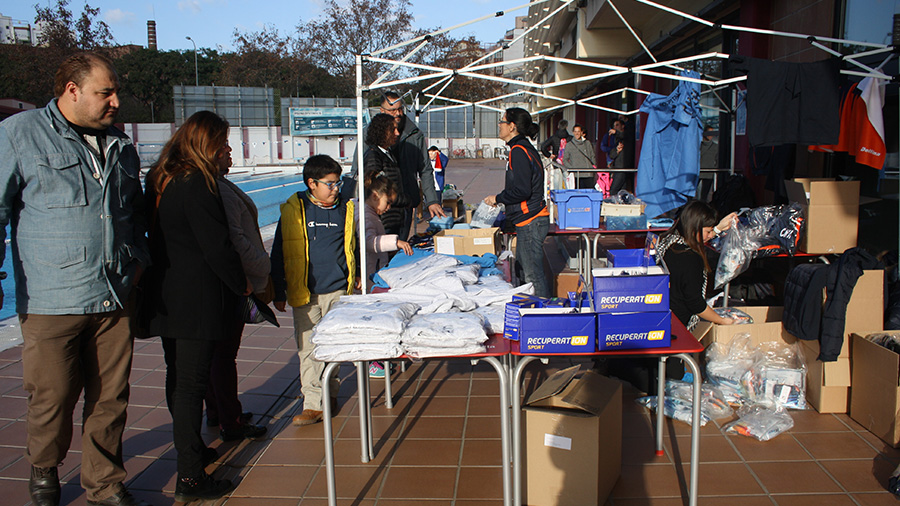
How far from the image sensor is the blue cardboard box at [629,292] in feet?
8.95

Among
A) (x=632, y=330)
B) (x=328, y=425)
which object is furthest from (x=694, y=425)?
(x=328, y=425)

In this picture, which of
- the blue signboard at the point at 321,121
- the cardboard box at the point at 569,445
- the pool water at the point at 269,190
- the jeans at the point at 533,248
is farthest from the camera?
the blue signboard at the point at 321,121

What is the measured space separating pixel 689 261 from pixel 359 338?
2.32 metres

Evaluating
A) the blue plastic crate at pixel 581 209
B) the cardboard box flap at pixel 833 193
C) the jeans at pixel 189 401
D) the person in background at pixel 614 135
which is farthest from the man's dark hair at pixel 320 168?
the person in background at pixel 614 135

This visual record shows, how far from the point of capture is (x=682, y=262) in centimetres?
Answer: 404

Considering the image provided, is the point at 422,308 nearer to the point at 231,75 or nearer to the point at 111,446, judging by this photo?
the point at 111,446

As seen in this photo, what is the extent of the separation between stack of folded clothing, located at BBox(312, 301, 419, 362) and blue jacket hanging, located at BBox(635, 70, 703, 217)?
4682mm

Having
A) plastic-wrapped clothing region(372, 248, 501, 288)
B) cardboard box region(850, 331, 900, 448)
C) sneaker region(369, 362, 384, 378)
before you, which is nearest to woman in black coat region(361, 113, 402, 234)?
plastic-wrapped clothing region(372, 248, 501, 288)

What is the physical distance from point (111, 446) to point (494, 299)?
1.96 meters

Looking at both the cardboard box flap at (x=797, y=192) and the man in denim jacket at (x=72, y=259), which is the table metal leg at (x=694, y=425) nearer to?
the man in denim jacket at (x=72, y=259)

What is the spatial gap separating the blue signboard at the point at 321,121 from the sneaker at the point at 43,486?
1304 inches

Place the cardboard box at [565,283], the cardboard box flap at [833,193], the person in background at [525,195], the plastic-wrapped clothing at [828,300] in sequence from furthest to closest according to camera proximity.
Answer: the cardboard box at [565,283] < the person in background at [525,195] < the cardboard box flap at [833,193] < the plastic-wrapped clothing at [828,300]

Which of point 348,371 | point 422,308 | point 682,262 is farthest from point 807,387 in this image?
point 348,371

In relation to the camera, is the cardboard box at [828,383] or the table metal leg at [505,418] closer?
the table metal leg at [505,418]
